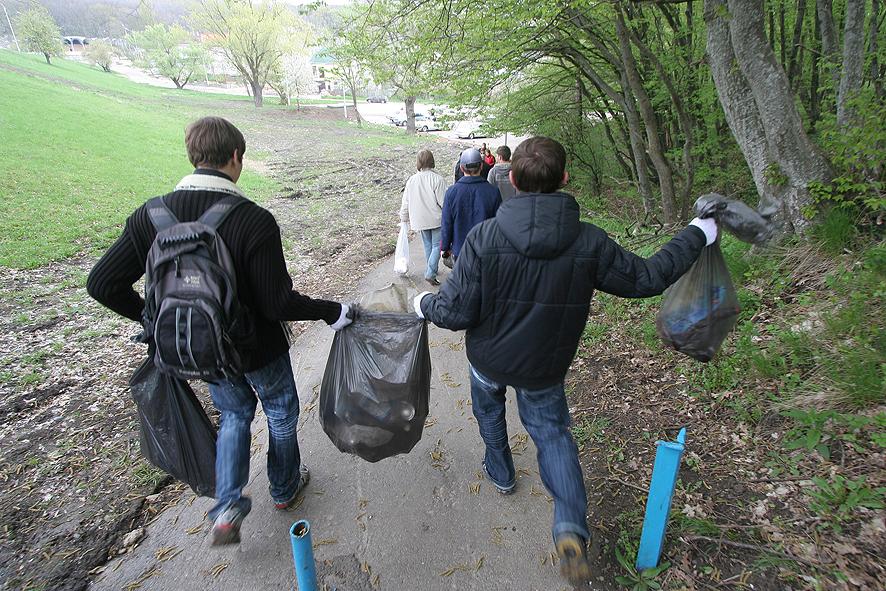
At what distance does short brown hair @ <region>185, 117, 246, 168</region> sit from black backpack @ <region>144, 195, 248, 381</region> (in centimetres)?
26

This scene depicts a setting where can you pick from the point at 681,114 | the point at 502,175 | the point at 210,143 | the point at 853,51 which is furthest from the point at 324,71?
the point at 210,143

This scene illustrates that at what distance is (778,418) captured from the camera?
8.85 feet

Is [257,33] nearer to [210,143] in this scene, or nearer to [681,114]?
[681,114]

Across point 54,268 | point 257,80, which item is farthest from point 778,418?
point 257,80

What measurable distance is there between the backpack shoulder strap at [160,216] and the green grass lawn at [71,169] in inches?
278

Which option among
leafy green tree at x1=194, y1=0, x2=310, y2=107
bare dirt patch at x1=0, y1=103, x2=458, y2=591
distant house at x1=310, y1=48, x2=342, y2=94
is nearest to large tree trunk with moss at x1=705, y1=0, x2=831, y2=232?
bare dirt patch at x1=0, y1=103, x2=458, y2=591

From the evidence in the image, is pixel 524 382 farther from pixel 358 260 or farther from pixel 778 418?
pixel 358 260

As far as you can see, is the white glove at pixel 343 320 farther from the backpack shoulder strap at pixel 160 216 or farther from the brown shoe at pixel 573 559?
the brown shoe at pixel 573 559

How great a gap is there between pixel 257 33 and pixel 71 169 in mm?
28394

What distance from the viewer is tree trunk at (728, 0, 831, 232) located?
365 centimetres

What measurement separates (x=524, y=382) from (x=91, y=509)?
264 centimetres

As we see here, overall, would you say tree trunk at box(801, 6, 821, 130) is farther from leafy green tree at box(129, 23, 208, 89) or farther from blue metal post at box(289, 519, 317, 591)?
leafy green tree at box(129, 23, 208, 89)

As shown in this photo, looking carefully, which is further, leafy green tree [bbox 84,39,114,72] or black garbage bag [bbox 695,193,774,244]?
leafy green tree [bbox 84,39,114,72]

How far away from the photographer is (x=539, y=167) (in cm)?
195
